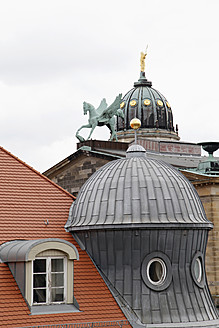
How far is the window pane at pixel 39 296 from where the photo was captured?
801 inches

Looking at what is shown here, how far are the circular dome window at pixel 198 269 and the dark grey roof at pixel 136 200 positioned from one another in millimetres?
1076

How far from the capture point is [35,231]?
72.8 feet

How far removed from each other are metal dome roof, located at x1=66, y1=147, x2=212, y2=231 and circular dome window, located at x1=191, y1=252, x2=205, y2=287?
3.61ft

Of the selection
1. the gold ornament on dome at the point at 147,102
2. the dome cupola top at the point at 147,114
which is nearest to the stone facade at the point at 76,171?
the dome cupola top at the point at 147,114

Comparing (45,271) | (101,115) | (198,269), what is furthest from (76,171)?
(45,271)

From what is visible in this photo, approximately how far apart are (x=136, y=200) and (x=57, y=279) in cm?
353

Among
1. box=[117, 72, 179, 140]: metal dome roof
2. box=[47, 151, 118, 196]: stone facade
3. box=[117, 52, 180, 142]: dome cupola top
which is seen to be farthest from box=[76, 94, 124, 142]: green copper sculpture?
box=[117, 72, 179, 140]: metal dome roof

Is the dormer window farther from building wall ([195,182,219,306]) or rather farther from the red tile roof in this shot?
building wall ([195,182,219,306])

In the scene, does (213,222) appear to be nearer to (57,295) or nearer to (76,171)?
(76,171)

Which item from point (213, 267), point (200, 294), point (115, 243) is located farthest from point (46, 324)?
point (213, 267)

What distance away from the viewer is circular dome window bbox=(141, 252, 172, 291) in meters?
21.7

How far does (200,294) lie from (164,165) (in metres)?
4.41

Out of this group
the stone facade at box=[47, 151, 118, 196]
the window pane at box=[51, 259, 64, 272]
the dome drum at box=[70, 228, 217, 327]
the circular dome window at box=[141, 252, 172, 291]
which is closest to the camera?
the window pane at box=[51, 259, 64, 272]

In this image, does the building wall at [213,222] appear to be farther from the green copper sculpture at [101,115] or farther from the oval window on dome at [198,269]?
the oval window on dome at [198,269]
